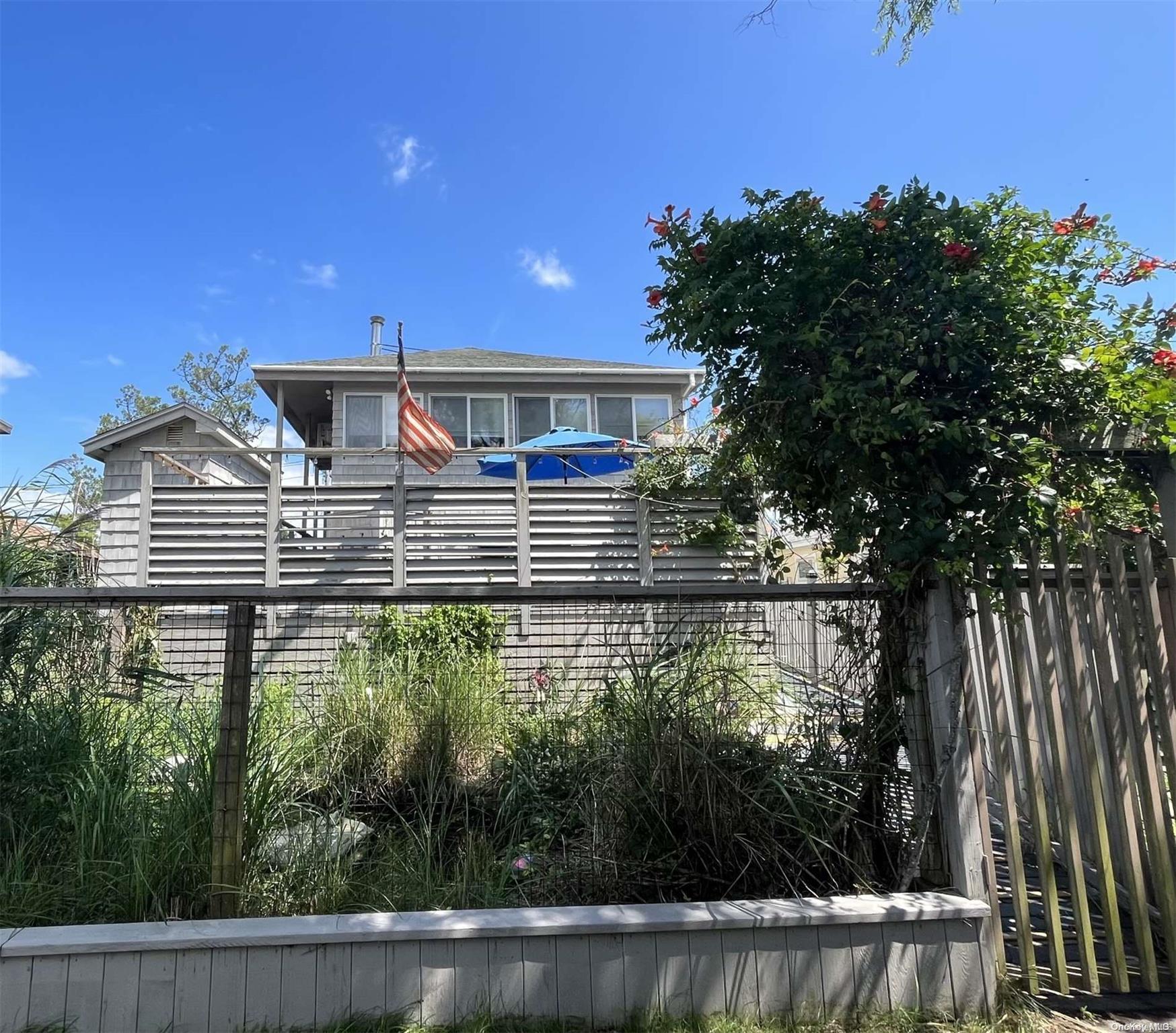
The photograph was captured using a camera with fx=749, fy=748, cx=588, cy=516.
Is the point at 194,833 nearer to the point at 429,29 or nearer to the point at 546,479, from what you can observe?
the point at 546,479

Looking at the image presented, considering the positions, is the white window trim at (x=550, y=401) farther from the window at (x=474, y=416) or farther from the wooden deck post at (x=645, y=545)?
the wooden deck post at (x=645, y=545)

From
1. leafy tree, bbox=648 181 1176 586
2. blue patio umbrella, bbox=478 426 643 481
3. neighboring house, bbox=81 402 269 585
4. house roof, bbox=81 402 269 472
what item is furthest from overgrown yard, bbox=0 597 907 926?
house roof, bbox=81 402 269 472

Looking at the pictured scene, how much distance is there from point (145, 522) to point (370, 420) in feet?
16.6

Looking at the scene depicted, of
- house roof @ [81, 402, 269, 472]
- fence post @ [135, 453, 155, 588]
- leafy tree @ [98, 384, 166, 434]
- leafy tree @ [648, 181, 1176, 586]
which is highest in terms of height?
leafy tree @ [98, 384, 166, 434]

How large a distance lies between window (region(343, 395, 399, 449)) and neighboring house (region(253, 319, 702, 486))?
0.01m

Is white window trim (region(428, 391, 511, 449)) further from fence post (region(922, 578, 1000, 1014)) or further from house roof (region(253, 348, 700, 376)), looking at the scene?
fence post (region(922, 578, 1000, 1014))

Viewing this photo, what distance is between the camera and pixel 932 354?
2.86 metres

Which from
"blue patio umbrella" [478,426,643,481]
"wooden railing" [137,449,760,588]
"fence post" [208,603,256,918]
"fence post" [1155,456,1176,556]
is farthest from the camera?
"blue patio umbrella" [478,426,643,481]

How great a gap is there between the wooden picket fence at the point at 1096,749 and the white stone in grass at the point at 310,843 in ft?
8.45

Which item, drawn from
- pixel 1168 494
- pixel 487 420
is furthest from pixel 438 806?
pixel 487 420

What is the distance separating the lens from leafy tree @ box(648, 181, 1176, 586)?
2797mm

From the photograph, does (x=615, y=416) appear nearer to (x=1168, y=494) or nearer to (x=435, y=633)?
(x=435, y=633)

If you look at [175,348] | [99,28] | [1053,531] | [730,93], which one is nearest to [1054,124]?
[730,93]

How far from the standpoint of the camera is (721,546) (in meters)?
8.26
